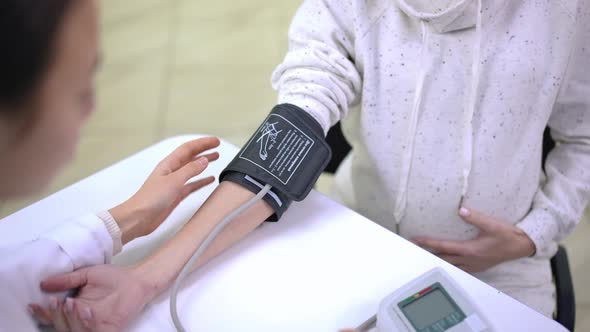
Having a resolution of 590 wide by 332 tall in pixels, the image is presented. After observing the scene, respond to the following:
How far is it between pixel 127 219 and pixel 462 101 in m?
0.51

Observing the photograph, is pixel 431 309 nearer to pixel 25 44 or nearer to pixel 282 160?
pixel 282 160

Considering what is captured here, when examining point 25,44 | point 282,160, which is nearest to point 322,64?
point 282,160

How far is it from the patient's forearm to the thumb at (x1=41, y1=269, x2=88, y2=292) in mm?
66

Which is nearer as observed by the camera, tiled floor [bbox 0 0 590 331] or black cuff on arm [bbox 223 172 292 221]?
black cuff on arm [bbox 223 172 292 221]

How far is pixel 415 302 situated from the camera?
1.93ft

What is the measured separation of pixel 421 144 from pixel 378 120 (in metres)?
0.08

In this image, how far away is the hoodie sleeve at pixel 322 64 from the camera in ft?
2.61

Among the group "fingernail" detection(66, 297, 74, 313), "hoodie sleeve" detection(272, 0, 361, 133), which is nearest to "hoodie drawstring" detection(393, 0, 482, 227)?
"hoodie sleeve" detection(272, 0, 361, 133)

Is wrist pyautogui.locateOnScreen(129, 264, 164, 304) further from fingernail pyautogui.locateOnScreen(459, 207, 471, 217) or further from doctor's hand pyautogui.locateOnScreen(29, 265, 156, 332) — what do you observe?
fingernail pyautogui.locateOnScreen(459, 207, 471, 217)

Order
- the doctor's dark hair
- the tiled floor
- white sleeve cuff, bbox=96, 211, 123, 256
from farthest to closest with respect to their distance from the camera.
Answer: the tiled floor → white sleeve cuff, bbox=96, 211, 123, 256 → the doctor's dark hair

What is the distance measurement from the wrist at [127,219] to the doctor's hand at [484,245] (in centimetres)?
46

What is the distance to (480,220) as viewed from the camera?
2.74ft

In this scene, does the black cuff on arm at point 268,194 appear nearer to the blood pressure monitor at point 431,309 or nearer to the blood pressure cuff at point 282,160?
the blood pressure cuff at point 282,160

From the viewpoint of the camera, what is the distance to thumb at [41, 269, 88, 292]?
611mm
